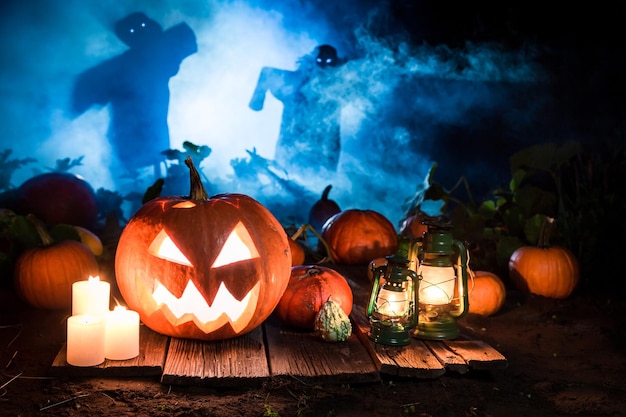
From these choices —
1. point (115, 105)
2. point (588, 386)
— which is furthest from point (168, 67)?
point (588, 386)

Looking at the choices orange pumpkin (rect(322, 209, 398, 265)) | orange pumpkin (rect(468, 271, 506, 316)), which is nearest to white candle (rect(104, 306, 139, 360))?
orange pumpkin (rect(468, 271, 506, 316))

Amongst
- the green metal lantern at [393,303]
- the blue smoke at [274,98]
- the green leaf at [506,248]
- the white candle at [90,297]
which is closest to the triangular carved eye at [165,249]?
the white candle at [90,297]

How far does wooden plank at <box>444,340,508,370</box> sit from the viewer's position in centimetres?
246

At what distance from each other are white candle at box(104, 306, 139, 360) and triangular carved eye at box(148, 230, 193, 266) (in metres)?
0.25

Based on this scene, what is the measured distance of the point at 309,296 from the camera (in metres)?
2.78

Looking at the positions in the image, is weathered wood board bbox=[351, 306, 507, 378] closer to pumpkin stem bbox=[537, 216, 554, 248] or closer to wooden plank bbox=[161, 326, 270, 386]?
wooden plank bbox=[161, 326, 270, 386]

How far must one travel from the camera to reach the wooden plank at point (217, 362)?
7.47ft

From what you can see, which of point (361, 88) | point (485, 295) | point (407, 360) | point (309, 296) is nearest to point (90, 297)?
point (309, 296)

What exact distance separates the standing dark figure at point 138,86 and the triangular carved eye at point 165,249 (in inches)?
130

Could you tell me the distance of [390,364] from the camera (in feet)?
7.85

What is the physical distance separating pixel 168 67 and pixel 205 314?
144 inches

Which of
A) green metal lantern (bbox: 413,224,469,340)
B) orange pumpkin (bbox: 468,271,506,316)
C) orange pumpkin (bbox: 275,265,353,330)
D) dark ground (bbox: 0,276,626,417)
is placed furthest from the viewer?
orange pumpkin (bbox: 468,271,506,316)

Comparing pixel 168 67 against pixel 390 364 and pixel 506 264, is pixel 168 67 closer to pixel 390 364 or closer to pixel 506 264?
pixel 506 264

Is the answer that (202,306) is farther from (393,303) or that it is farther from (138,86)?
(138,86)
